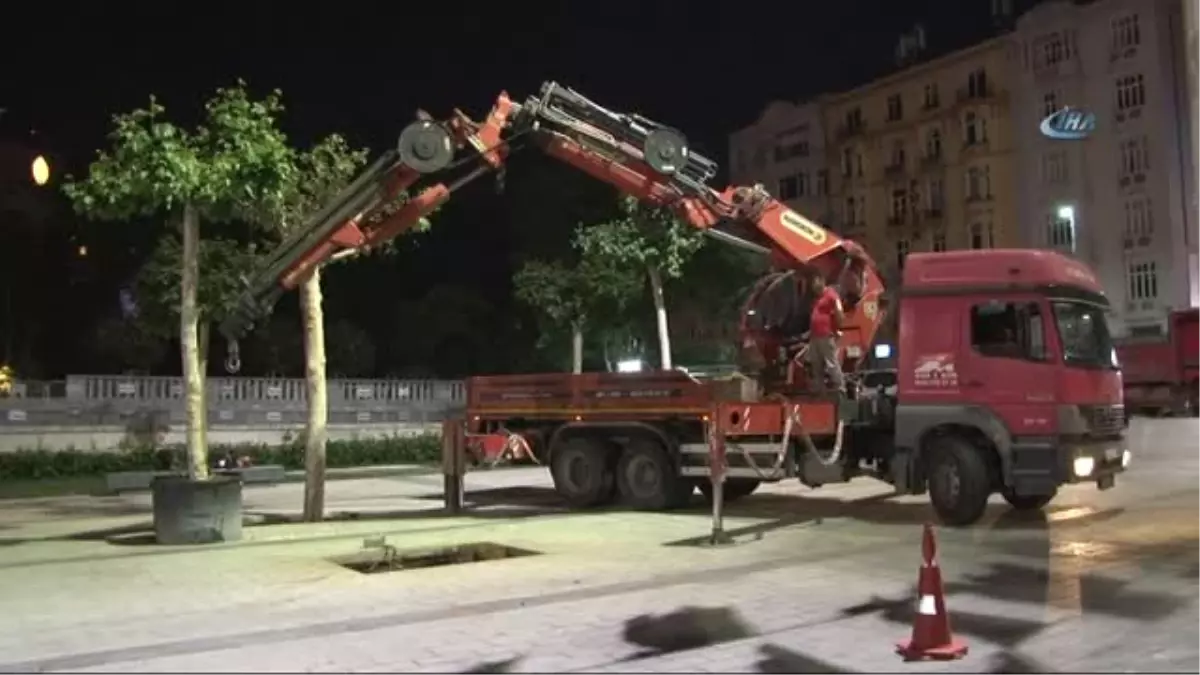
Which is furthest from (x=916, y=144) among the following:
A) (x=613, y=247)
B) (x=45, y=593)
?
(x=45, y=593)

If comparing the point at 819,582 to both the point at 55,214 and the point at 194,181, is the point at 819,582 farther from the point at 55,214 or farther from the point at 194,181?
the point at 55,214

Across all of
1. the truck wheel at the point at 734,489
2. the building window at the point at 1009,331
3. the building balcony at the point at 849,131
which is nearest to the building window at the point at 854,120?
the building balcony at the point at 849,131

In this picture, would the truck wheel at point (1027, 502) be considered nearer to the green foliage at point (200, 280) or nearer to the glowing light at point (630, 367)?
the glowing light at point (630, 367)

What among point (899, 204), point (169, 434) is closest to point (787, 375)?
point (169, 434)

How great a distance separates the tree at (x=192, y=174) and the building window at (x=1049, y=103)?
47.3m

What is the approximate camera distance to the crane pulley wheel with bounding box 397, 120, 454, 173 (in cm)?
1349

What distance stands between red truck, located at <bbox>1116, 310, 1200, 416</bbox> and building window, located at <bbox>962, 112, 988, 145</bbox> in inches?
694

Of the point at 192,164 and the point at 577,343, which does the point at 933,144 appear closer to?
the point at 577,343

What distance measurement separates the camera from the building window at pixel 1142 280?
50656 millimetres

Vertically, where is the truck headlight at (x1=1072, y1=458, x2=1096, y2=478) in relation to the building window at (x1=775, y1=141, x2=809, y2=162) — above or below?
below

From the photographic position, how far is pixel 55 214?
38375 mm

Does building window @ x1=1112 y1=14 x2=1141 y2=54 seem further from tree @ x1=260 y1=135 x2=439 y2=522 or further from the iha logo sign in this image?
tree @ x1=260 y1=135 x2=439 y2=522

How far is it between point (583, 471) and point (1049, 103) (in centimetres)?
4466

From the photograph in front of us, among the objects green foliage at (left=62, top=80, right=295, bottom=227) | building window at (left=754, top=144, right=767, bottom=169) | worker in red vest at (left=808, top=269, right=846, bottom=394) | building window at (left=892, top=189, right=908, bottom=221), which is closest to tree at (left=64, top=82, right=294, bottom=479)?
green foliage at (left=62, top=80, right=295, bottom=227)
